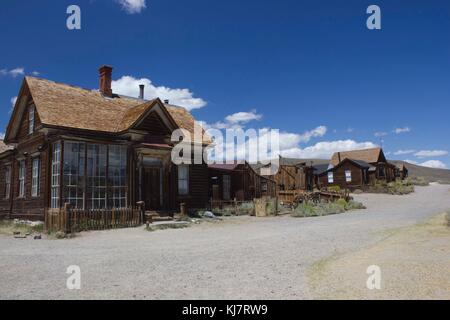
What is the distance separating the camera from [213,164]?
30266 millimetres

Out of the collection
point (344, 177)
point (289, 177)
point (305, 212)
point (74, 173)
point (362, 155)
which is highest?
point (362, 155)

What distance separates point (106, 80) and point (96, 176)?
23.3 feet

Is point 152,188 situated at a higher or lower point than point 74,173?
lower

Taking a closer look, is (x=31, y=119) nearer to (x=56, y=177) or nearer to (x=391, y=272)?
(x=56, y=177)

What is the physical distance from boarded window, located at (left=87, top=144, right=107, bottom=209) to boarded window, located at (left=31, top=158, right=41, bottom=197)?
304 cm

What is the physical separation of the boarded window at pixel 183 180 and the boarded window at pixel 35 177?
6.84 m

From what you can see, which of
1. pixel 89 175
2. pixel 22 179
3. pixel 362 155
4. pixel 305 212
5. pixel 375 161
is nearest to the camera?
pixel 89 175

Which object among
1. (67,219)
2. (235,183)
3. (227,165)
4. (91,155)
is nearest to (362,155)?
(227,165)

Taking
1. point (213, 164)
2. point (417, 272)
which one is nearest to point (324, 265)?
point (417, 272)

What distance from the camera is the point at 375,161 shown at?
51.0 meters

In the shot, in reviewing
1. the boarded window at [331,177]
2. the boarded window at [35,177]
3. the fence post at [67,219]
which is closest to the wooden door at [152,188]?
the fence post at [67,219]

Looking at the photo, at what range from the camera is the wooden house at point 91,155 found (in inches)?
666

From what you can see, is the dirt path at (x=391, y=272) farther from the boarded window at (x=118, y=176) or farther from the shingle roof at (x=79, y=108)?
the shingle roof at (x=79, y=108)
